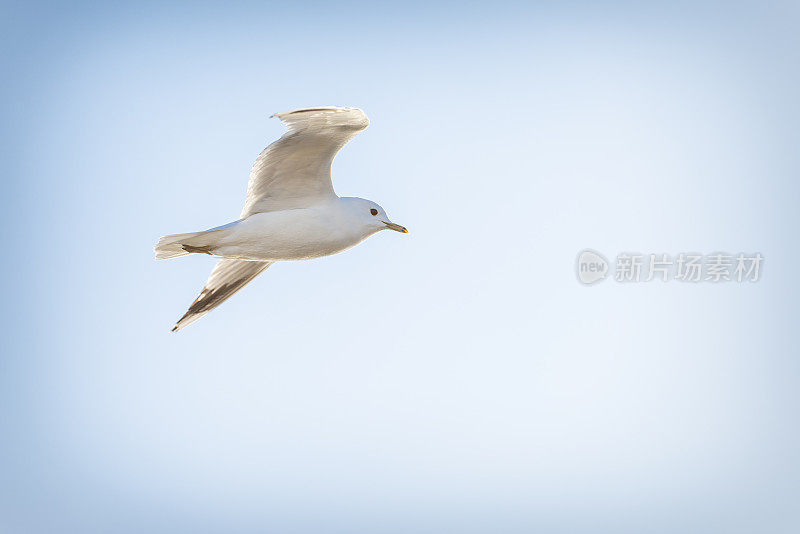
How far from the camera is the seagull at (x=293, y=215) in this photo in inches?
157

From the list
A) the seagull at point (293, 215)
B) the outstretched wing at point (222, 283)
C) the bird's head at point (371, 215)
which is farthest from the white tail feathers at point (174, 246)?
the bird's head at point (371, 215)

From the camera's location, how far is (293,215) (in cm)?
410

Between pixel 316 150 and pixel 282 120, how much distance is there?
237 millimetres

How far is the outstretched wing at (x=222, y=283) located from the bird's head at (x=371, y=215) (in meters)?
0.50

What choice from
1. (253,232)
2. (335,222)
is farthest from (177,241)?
(335,222)

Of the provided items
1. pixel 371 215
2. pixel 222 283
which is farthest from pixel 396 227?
pixel 222 283

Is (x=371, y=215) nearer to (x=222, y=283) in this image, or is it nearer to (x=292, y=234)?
(x=292, y=234)

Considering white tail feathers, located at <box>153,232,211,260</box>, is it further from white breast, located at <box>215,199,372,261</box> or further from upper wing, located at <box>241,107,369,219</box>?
upper wing, located at <box>241,107,369,219</box>

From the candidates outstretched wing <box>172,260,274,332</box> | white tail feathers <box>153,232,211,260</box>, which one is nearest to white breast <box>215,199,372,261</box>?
white tail feathers <box>153,232,211,260</box>

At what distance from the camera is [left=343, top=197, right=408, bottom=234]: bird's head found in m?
4.16

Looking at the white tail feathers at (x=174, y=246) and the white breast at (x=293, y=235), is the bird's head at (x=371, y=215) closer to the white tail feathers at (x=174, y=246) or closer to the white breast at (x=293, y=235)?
the white breast at (x=293, y=235)

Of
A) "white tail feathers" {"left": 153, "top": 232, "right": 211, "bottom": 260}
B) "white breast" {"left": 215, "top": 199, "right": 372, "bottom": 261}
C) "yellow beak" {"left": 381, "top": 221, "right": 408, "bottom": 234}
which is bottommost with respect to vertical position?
"white tail feathers" {"left": 153, "top": 232, "right": 211, "bottom": 260}

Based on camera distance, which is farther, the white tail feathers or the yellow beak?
the yellow beak

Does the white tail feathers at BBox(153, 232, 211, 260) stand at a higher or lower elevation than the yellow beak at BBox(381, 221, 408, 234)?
lower
